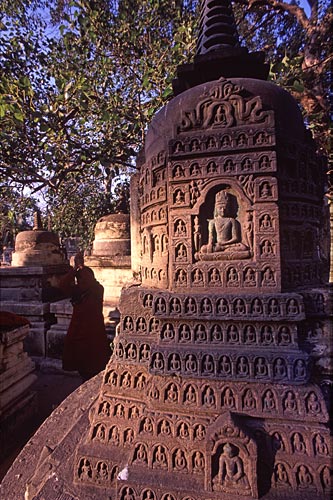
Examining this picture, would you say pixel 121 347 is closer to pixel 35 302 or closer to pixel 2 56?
pixel 35 302

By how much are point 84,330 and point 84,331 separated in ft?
0.06

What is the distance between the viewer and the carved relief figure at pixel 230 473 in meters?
1.63

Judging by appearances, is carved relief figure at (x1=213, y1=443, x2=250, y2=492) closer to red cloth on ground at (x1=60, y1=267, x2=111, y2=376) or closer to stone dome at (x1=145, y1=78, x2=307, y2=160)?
stone dome at (x1=145, y1=78, x2=307, y2=160)

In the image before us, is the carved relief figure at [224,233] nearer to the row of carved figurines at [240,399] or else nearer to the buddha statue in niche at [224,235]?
the buddha statue in niche at [224,235]

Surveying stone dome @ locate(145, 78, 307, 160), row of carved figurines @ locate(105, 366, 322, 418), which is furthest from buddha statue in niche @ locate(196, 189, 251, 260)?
row of carved figurines @ locate(105, 366, 322, 418)

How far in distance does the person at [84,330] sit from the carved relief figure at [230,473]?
339 cm

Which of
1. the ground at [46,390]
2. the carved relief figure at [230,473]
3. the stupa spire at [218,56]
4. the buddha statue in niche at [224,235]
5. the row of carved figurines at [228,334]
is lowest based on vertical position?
the ground at [46,390]

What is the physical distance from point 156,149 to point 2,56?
4.64m

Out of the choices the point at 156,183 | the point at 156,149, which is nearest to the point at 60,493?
the point at 156,183

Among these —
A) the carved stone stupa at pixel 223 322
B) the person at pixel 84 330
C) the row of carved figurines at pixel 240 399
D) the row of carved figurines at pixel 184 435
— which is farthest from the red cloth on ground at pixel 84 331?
the row of carved figurines at pixel 240 399

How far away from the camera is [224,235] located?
87.6 inches

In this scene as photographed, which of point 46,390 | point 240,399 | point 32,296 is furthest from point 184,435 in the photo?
point 32,296

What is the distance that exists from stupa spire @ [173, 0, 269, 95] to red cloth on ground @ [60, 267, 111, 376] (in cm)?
347

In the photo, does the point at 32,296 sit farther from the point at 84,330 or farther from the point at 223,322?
the point at 223,322
